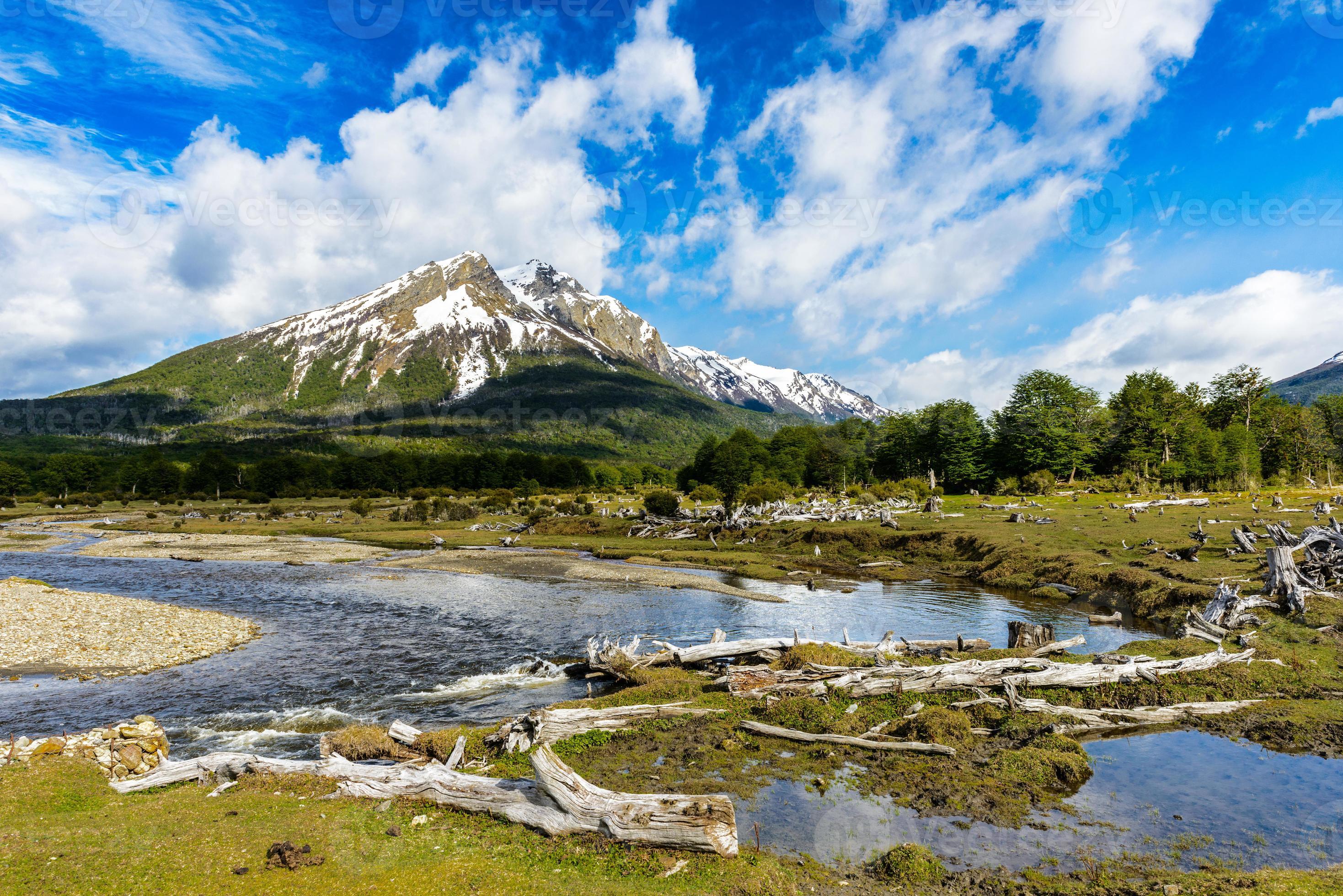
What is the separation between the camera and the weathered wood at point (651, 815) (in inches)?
362

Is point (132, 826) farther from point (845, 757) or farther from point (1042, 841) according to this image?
point (1042, 841)

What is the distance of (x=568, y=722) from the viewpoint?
1508 centimetres

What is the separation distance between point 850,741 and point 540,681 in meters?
11.6

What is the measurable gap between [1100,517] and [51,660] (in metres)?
65.7

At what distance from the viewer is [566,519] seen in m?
81.7

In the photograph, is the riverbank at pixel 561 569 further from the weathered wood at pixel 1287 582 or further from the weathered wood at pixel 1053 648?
the weathered wood at pixel 1287 582

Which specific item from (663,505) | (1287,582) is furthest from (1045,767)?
(663,505)

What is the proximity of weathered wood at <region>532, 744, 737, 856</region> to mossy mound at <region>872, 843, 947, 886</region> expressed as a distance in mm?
2474

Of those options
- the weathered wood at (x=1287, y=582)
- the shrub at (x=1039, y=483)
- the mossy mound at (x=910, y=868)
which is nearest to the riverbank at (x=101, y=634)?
the mossy mound at (x=910, y=868)

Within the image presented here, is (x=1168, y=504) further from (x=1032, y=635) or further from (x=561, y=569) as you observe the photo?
(x=561, y=569)

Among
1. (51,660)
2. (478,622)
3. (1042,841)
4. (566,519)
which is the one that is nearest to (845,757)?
(1042,841)

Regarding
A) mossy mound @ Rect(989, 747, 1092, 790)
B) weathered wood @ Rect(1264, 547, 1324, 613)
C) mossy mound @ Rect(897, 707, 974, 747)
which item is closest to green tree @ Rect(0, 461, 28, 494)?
mossy mound @ Rect(897, 707, 974, 747)

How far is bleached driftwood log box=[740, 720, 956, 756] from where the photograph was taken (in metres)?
13.7

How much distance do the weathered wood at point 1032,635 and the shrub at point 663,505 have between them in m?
60.9
